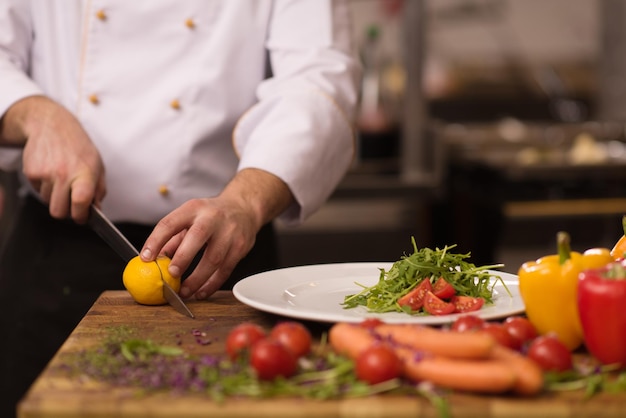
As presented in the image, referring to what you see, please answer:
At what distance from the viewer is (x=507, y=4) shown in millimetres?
5809

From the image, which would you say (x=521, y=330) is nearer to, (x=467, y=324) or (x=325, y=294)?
(x=467, y=324)

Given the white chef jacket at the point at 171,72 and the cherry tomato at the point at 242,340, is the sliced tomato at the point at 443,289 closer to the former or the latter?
the cherry tomato at the point at 242,340

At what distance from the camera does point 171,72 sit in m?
2.02

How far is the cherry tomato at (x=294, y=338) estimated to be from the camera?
1109mm

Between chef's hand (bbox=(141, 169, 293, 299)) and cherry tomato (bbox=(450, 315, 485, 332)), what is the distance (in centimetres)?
48

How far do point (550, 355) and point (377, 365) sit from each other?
0.22m

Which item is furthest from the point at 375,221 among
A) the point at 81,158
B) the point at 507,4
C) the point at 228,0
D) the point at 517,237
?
the point at 507,4

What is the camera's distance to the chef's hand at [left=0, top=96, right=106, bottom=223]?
1.63 meters

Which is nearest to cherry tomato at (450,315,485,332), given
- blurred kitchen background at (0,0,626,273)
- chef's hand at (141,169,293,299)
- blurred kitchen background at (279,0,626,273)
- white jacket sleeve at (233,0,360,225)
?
chef's hand at (141,169,293,299)

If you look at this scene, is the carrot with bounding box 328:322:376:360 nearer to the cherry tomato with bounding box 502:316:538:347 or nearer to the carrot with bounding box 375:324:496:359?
the carrot with bounding box 375:324:496:359

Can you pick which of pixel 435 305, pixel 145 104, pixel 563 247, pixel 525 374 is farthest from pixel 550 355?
pixel 145 104

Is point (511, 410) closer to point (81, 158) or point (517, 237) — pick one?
point (81, 158)

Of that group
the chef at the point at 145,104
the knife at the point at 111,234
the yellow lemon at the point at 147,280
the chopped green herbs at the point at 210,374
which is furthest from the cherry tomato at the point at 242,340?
the chef at the point at 145,104

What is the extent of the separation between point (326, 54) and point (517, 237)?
1.52 meters
